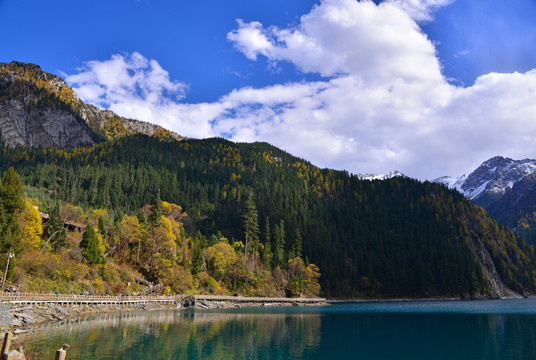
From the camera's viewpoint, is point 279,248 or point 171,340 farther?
point 279,248

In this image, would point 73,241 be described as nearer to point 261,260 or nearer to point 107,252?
point 107,252

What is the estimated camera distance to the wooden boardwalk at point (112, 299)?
156 feet

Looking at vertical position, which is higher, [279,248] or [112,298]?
[279,248]

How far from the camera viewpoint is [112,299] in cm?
6988

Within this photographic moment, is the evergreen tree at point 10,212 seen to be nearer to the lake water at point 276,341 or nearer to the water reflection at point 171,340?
the water reflection at point 171,340

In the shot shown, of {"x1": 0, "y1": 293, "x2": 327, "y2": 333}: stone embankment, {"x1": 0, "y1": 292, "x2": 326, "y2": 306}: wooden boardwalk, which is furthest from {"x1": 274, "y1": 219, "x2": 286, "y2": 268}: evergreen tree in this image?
{"x1": 0, "y1": 293, "x2": 327, "y2": 333}: stone embankment

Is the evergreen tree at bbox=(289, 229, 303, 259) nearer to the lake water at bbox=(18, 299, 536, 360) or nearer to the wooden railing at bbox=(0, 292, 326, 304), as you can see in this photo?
the wooden railing at bbox=(0, 292, 326, 304)

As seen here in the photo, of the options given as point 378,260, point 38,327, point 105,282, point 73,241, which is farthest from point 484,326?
point 378,260

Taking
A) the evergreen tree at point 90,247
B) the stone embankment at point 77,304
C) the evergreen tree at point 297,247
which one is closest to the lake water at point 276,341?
the stone embankment at point 77,304

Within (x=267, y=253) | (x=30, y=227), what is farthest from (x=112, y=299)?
(x=267, y=253)

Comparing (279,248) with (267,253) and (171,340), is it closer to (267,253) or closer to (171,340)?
(267,253)

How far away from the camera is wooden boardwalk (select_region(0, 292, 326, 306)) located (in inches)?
1869

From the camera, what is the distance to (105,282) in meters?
78.0

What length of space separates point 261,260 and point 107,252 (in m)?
61.0
